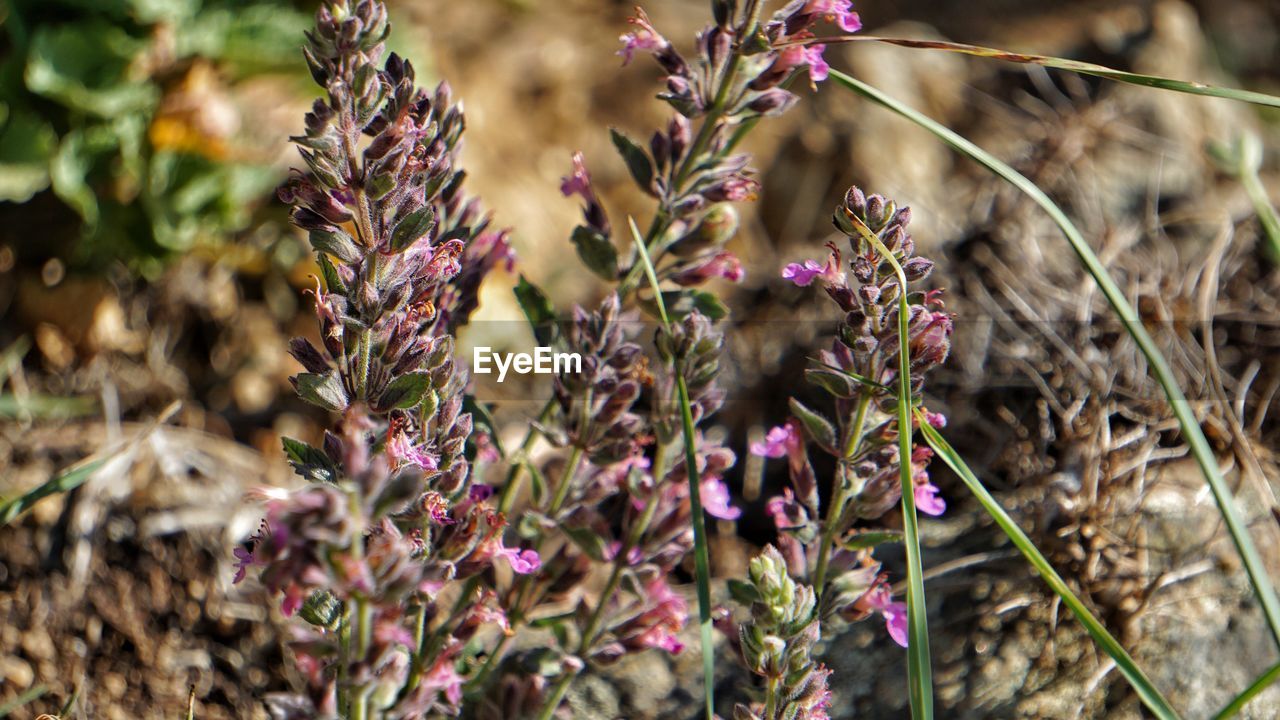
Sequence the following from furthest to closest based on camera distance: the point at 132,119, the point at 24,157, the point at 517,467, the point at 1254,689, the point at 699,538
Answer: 1. the point at 132,119
2. the point at 24,157
3. the point at 517,467
4. the point at 699,538
5. the point at 1254,689

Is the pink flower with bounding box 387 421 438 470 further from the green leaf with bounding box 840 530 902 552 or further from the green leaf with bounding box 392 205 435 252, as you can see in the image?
the green leaf with bounding box 840 530 902 552

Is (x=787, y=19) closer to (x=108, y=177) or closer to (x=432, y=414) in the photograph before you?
(x=432, y=414)

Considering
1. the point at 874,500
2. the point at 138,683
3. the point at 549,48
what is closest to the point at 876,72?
the point at 549,48

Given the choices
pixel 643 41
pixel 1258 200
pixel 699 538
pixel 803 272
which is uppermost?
pixel 643 41

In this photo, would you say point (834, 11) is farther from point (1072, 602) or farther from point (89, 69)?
point (89, 69)

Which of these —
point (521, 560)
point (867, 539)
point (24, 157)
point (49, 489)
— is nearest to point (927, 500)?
point (867, 539)

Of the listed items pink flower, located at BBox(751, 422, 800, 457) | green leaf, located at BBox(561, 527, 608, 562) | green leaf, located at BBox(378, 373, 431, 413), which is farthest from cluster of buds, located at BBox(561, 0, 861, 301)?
green leaf, located at BBox(378, 373, 431, 413)
